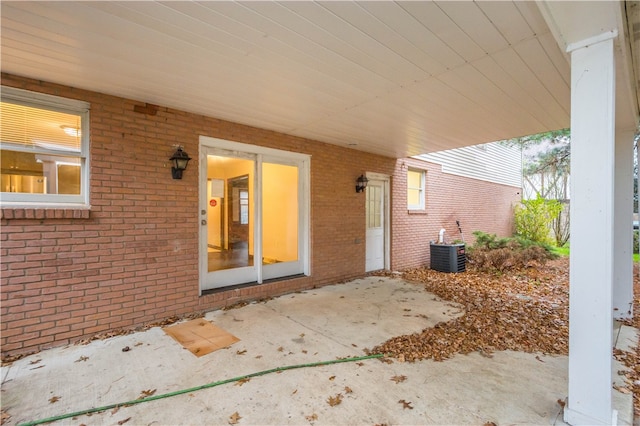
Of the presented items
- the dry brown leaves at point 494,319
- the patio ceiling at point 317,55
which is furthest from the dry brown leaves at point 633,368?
the patio ceiling at point 317,55

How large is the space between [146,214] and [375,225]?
4707 mm

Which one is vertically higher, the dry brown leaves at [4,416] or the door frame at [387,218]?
the door frame at [387,218]

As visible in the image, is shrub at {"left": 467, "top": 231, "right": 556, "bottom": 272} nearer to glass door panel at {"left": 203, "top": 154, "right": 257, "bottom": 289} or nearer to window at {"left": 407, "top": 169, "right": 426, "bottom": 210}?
window at {"left": 407, "top": 169, "right": 426, "bottom": 210}

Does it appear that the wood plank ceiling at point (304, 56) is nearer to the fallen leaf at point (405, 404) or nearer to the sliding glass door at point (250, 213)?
the sliding glass door at point (250, 213)

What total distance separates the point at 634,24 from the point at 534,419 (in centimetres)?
294

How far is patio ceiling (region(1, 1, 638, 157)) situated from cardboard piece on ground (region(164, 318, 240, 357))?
2.71 metres

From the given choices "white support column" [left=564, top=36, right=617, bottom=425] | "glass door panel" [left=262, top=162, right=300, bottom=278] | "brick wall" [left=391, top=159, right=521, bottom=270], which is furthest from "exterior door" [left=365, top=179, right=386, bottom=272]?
"white support column" [left=564, top=36, right=617, bottom=425]

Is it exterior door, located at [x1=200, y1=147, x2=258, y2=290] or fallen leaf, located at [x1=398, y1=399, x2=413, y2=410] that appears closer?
fallen leaf, located at [x1=398, y1=399, x2=413, y2=410]

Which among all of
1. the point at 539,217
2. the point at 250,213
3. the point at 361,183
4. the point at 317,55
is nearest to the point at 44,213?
the point at 250,213

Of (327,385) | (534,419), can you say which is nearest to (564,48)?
(534,419)

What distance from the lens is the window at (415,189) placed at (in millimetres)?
7746

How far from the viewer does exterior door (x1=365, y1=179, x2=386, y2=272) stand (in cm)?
664

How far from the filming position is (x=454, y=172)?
886 centimetres

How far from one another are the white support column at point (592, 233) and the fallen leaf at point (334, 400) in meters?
1.48
